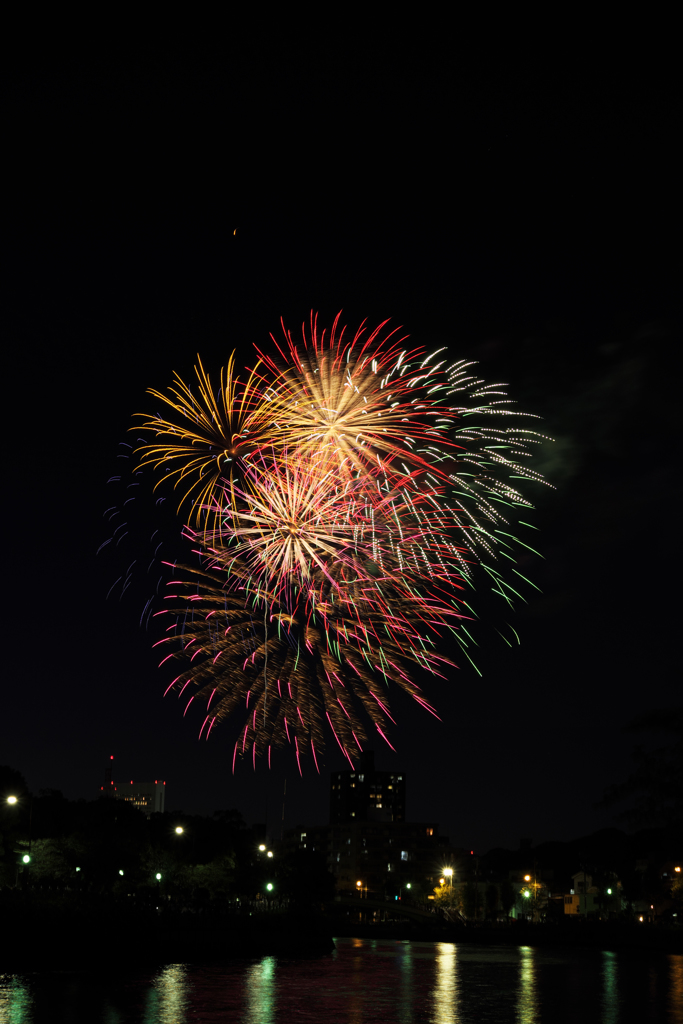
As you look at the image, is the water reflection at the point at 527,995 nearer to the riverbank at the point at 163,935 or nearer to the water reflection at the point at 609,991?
the water reflection at the point at 609,991

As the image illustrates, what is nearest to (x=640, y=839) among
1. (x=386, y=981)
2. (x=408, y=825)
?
(x=386, y=981)

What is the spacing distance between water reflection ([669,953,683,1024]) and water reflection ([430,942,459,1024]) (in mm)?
5370

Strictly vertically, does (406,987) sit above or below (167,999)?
below

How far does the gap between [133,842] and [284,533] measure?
45158 millimetres

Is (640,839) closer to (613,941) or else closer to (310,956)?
(613,941)

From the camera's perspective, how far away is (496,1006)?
25.1 m

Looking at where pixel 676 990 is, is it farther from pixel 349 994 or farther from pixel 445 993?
pixel 349 994

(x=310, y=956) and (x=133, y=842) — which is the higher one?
(x=133, y=842)

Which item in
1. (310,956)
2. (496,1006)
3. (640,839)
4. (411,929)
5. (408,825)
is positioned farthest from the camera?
(408,825)

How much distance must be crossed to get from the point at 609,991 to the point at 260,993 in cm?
1193

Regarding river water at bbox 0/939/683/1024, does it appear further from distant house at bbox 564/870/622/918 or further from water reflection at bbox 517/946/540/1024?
distant house at bbox 564/870/622/918

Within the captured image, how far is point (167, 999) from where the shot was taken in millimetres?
23766

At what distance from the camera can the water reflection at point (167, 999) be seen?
2000 cm

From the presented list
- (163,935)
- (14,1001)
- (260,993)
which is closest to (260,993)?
(260,993)
